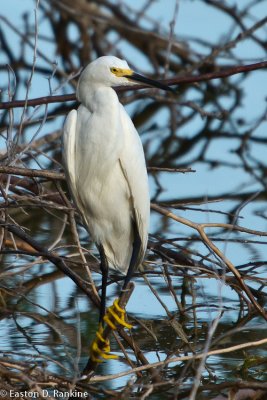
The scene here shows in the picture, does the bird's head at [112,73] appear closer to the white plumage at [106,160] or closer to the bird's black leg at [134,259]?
the white plumage at [106,160]

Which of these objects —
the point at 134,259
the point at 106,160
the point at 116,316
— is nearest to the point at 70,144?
the point at 106,160

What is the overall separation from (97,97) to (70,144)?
0.62ft

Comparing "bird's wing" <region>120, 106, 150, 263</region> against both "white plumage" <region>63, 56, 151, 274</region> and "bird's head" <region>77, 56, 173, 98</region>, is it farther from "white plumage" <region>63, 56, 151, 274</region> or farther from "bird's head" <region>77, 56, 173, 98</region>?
"bird's head" <region>77, 56, 173, 98</region>

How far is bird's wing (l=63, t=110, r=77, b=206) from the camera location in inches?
149

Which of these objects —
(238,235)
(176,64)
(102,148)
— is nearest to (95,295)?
(102,148)

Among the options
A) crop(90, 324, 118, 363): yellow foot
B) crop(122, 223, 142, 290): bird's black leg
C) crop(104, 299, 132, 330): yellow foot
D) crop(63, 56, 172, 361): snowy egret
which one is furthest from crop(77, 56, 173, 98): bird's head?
crop(90, 324, 118, 363): yellow foot

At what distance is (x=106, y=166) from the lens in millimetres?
3855

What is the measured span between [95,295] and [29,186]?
0.76 metres

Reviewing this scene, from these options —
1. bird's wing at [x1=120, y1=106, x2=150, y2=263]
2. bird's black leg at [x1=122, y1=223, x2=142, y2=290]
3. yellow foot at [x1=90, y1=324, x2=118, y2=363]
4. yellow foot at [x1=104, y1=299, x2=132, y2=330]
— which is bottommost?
yellow foot at [x1=90, y1=324, x2=118, y2=363]

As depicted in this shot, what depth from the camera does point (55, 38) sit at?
10.3 meters

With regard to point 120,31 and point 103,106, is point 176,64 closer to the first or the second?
point 120,31

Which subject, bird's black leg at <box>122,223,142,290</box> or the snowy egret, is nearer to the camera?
the snowy egret

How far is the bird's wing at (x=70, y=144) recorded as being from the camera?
12.4ft

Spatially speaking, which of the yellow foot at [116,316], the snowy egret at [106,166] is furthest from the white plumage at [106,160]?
the yellow foot at [116,316]
